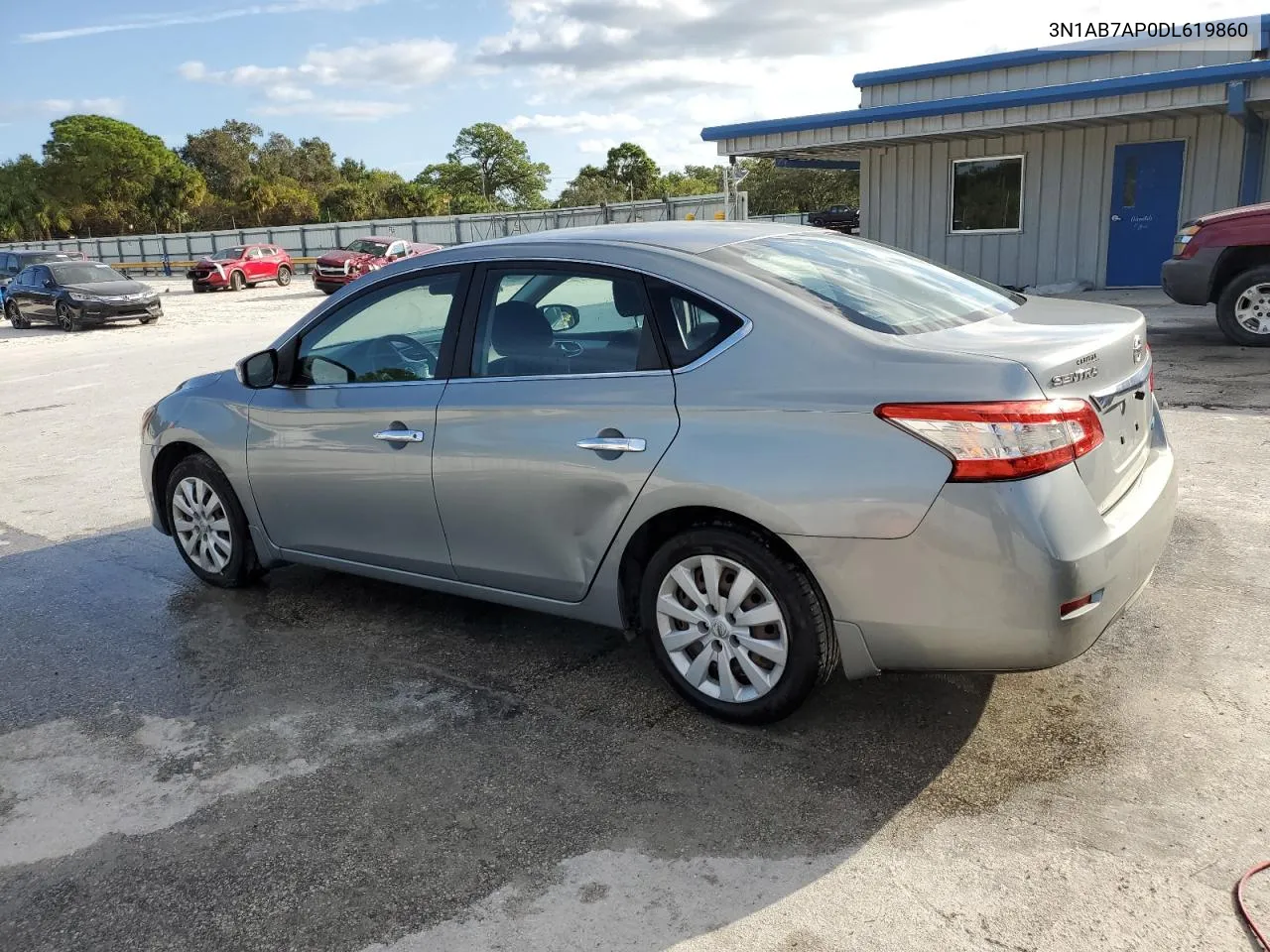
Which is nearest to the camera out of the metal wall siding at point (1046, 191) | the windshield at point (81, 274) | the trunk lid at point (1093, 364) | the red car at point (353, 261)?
the trunk lid at point (1093, 364)

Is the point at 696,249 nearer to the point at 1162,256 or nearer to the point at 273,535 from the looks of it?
the point at 273,535

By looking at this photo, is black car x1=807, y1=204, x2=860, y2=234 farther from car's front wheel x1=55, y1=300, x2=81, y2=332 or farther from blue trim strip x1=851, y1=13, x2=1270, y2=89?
car's front wheel x1=55, y1=300, x2=81, y2=332

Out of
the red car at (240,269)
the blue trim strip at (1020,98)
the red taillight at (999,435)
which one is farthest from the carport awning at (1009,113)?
the red car at (240,269)

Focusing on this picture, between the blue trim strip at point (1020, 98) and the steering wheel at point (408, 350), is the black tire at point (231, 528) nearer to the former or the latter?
the steering wheel at point (408, 350)

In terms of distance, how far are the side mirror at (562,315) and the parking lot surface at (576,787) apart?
1.32m

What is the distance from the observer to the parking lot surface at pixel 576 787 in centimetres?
Answer: 262

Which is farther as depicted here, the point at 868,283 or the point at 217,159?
the point at 217,159

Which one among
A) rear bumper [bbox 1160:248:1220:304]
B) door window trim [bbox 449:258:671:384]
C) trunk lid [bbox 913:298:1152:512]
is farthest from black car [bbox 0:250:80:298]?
trunk lid [bbox 913:298:1152:512]

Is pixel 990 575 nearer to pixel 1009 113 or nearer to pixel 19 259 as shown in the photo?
pixel 1009 113

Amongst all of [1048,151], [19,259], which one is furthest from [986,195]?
[19,259]

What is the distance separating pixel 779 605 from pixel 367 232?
168 ft

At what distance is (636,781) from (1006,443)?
1.48 metres

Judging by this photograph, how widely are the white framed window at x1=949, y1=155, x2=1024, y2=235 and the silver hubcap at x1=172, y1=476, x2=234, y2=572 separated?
1540cm

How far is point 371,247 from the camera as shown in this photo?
33.4 m
